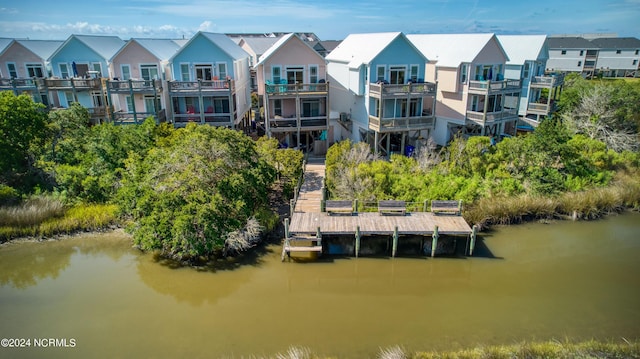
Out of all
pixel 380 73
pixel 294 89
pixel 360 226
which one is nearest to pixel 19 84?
pixel 294 89

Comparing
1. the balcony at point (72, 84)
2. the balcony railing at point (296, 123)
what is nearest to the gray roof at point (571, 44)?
the balcony railing at point (296, 123)

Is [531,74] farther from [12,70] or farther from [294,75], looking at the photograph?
[12,70]

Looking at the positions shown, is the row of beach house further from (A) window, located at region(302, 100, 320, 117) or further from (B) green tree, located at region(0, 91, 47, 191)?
(B) green tree, located at region(0, 91, 47, 191)

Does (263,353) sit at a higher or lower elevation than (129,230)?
lower

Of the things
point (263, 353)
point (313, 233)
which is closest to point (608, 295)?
point (313, 233)

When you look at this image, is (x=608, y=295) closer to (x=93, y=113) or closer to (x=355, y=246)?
(x=355, y=246)

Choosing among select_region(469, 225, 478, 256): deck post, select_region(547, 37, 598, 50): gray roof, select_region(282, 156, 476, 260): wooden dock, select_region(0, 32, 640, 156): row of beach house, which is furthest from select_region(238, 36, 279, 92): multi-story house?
select_region(547, 37, 598, 50): gray roof
